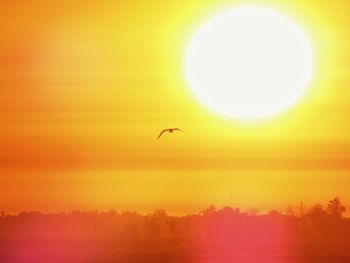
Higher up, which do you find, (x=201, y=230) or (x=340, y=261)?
(x=201, y=230)

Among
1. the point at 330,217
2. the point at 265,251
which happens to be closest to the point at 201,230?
the point at 330,217

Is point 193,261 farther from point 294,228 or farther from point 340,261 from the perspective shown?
point 294,228

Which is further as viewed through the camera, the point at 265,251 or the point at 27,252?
the point at 265,251

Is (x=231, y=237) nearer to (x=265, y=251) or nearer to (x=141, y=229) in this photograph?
(x=141, y=229)

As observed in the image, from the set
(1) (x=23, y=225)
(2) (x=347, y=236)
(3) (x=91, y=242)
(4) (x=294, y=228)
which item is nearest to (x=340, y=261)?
(3) (x=91, y=242)

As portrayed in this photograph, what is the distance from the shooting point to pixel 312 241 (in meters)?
152

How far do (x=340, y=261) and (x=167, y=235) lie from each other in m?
82.7

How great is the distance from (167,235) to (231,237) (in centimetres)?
1213

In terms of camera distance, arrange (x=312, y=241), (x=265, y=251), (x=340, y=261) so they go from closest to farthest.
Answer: (x=340, y=261)
(x=265, y=251)
(x=312, y=241)

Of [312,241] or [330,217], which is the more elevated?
[330,217]

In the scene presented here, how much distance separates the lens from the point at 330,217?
180m

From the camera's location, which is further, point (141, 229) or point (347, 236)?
point (141, 229)

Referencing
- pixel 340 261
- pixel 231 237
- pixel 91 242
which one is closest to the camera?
pixel 340 261

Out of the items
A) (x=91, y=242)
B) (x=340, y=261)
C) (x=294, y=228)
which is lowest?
(x=340, y=261)
